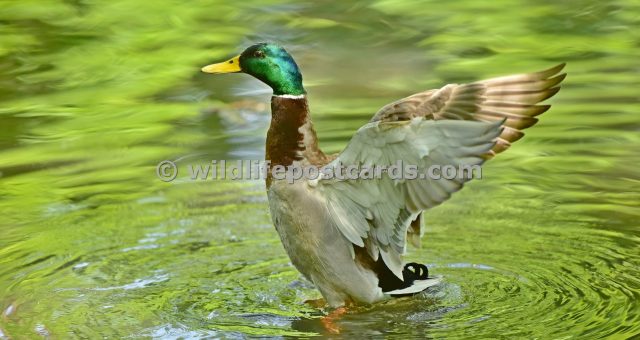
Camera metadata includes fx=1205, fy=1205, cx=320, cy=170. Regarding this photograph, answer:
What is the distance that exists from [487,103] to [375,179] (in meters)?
0.67

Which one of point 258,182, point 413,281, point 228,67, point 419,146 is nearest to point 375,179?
point 419,146

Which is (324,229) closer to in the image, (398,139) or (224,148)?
(398,139)

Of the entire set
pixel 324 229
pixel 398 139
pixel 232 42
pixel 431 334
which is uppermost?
pixel 232 42

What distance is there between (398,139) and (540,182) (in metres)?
2.54

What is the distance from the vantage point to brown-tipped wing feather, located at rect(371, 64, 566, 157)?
5461 millimetres

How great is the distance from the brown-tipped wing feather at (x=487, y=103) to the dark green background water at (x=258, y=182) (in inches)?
34.1

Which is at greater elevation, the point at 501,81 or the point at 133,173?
the point at 501,81

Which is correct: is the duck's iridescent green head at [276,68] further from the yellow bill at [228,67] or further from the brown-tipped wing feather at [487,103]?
the brown-tipped wing feather at [487,103]

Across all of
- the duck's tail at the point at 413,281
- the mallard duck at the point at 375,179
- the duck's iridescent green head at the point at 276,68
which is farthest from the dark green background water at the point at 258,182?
the duck's iridescent green head at the point at 276,68

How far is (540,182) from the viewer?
7363 mm

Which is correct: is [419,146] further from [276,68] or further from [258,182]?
[258,182]

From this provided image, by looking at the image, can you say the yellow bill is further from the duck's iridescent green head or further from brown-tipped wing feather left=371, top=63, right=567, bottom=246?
brown-tipped wing feather left=371, top=63, right=567, bottom=246

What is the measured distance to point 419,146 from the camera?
502cm

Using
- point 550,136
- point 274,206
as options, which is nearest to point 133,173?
point 274,206
